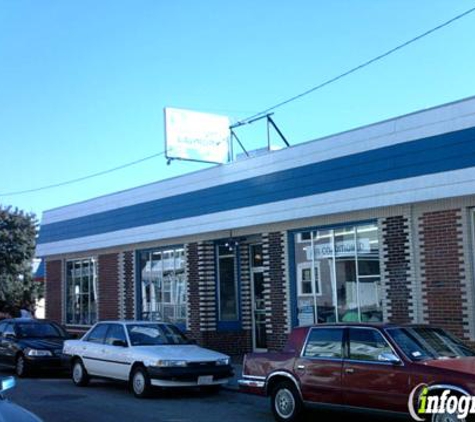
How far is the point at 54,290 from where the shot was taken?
1048 inches

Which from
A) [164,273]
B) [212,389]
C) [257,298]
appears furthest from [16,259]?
[212,389]

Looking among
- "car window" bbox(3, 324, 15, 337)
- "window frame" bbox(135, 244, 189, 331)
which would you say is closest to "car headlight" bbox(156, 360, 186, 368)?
"car window" bbox(3, 324, 15, 337)

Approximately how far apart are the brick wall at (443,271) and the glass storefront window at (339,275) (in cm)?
132

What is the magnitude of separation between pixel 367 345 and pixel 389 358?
0.53 metres

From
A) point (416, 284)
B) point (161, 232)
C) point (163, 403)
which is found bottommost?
point (163, 403)

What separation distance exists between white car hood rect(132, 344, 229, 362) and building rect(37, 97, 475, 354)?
3.84m

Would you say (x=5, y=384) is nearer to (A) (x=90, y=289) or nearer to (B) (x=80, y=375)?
(B) (x=80, y=375)

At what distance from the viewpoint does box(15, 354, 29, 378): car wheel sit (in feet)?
51.8

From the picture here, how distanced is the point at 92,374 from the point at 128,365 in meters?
1.58

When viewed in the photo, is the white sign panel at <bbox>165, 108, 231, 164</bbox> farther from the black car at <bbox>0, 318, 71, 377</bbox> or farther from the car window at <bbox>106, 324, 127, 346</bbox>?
the car window at <bbox>106, 324, 127, 346</bbox>

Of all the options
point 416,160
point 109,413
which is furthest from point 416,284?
point 109,413

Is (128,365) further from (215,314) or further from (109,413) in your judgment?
(215,314)

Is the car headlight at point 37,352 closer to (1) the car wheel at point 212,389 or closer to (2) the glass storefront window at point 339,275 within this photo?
(1) the car wheel at point 212,389

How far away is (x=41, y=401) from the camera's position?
12.0 metres
